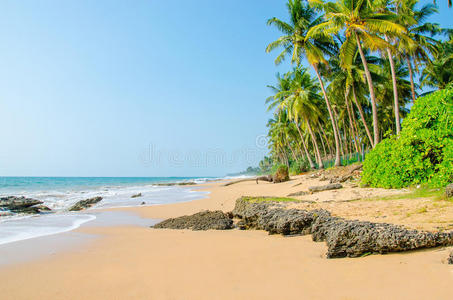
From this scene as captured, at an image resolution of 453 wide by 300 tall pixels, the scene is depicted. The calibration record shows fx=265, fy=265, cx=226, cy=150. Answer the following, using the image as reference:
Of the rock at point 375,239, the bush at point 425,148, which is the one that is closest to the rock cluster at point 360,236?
the rock at point 375,239

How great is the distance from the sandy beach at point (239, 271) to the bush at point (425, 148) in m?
3.13

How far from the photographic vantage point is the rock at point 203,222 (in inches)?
241

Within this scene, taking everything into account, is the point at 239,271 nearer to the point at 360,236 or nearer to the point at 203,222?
the point at 360,236

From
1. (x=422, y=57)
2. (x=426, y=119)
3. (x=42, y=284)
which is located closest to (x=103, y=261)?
(x=42, y=284)

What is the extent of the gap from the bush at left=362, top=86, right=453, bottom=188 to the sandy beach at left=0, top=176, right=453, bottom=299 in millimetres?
3126

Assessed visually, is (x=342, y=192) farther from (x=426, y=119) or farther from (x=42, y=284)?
(x=42, y=284)

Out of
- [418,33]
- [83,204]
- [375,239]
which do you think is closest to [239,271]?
[375,239]

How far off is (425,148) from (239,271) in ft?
22.9

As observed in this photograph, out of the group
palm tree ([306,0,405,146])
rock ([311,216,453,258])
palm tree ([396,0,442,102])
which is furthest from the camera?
palm tree ([396,0,442,102])

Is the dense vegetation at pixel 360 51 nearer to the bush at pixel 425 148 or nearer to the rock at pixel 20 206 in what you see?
the bush at pixel 425 148

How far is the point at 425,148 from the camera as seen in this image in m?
7.30

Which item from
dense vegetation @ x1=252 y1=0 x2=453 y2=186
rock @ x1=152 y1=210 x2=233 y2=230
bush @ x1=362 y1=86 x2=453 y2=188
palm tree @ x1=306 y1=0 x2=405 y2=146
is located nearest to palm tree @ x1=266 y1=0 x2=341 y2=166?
dense vegetation @ x1=252 y1=0 x2=453 y2=186

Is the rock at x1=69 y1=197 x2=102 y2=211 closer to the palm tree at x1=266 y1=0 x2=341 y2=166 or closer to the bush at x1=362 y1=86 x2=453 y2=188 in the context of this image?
the bush at x1=362 y1=86 x2=453 y2=188

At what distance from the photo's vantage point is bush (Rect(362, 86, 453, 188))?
22.3 feet
